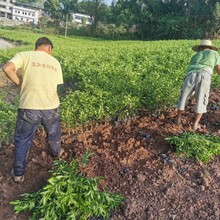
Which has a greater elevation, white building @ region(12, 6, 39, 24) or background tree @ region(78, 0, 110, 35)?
background tree @ region(78, 0, 110, 35)

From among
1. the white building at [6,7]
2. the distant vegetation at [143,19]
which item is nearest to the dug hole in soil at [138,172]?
the distant vegetation at [143,19]

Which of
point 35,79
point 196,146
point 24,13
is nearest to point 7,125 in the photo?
point 35,79

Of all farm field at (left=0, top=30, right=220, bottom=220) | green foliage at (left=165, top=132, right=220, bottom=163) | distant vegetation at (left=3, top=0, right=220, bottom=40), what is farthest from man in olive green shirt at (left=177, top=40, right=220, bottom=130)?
distant vegetation at (left=3, top=0, right=220, bottom=40)

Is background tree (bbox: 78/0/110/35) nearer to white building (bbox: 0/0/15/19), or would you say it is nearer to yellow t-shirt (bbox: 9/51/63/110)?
white building (bbox: 0/0/15/19)

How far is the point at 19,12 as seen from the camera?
3757 inches

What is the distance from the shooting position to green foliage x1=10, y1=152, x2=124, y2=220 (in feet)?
11.5

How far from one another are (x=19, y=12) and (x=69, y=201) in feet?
331

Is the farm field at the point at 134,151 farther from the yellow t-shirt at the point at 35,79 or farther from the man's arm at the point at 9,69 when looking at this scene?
the man's arm at the point at 9,69

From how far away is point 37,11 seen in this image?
95.9 metres

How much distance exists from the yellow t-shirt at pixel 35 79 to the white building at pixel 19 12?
317ft

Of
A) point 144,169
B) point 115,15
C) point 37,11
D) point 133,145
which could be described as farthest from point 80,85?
point 37,11

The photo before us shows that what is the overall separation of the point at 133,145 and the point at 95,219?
1488 millimetres

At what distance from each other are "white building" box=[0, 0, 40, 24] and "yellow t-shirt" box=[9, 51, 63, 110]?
9676cm

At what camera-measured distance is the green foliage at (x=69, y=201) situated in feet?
11.5
